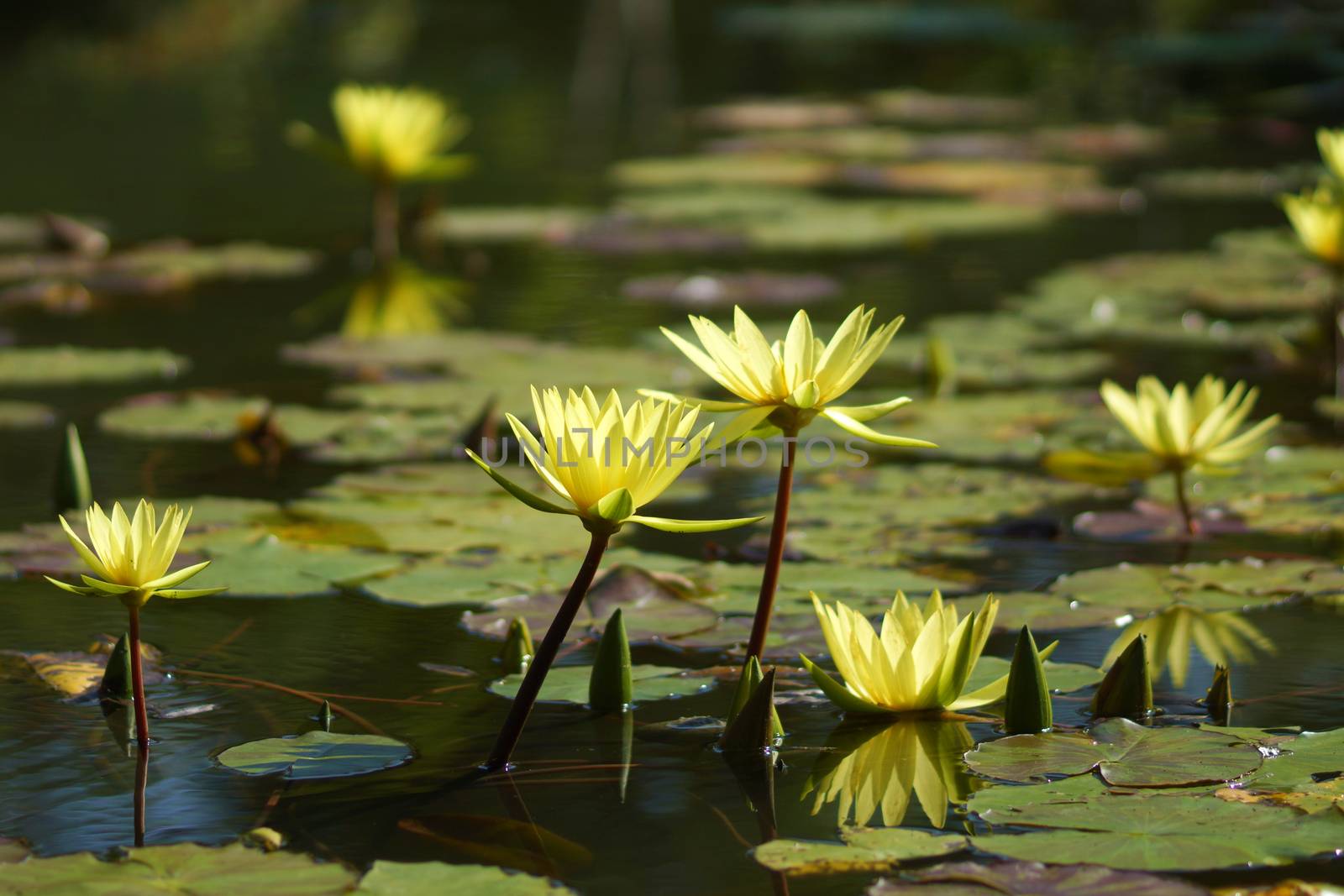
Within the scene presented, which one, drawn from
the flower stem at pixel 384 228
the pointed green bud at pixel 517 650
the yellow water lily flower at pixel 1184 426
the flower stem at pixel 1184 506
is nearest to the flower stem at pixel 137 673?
the pointed green bud at pixel 517 650

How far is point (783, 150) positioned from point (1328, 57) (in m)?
3.62

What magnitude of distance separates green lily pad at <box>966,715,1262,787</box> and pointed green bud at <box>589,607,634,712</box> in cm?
40

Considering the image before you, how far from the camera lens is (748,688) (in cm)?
181

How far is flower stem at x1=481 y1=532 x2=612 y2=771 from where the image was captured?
1657mm

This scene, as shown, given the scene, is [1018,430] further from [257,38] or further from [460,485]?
[257,38]

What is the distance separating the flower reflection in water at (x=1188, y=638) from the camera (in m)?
2.12

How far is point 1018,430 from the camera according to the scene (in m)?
3.34

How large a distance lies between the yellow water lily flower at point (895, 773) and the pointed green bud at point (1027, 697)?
0.06 m

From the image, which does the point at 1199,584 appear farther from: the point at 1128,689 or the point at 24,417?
the point at 24,417

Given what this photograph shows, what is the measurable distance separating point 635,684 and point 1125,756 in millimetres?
577

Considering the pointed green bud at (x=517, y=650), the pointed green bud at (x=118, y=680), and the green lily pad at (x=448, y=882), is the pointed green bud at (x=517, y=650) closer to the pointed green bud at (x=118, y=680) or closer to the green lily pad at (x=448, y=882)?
the pointed green bud at (x=118, y=680)

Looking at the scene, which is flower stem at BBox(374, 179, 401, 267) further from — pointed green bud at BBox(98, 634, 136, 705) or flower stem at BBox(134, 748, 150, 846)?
flower stem at BBox(134, 748, 150, 846)

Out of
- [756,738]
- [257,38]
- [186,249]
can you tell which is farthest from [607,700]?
[257,38]

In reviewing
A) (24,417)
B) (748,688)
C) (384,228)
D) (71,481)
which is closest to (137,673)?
(748,688)
